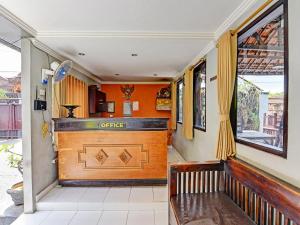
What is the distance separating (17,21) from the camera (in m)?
2.53

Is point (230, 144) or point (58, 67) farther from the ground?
point (58, 67)

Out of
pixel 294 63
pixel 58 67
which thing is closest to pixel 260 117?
pixel 294 63

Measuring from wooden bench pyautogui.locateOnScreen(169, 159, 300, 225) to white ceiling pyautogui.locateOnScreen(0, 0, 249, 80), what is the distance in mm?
1590

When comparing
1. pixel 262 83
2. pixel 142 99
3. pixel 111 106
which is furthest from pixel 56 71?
pixel 142 99

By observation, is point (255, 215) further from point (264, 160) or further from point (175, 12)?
point (175, 12)

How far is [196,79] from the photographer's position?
15.4 ft

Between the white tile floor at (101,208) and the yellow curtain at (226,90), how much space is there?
Result: 1.14 m

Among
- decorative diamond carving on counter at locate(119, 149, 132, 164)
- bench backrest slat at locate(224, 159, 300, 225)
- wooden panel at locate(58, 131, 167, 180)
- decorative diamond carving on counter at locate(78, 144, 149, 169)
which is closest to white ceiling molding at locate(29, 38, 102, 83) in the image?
wooden panel at locate(58, 131, 167, 180)

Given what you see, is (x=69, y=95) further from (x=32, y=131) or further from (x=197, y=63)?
(x=197, y=63)

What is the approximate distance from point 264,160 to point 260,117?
16.9 inches

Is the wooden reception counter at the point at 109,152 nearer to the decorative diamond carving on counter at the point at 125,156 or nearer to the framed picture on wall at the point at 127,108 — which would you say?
the decorative diamond carving on counter at the point at 125,156

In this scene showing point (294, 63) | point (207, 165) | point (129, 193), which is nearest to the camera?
point (294, 63)

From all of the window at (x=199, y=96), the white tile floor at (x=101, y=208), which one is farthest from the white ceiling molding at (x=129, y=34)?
the white tile floor at (x=101, y=208)

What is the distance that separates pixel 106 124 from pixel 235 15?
2307 millimetres
